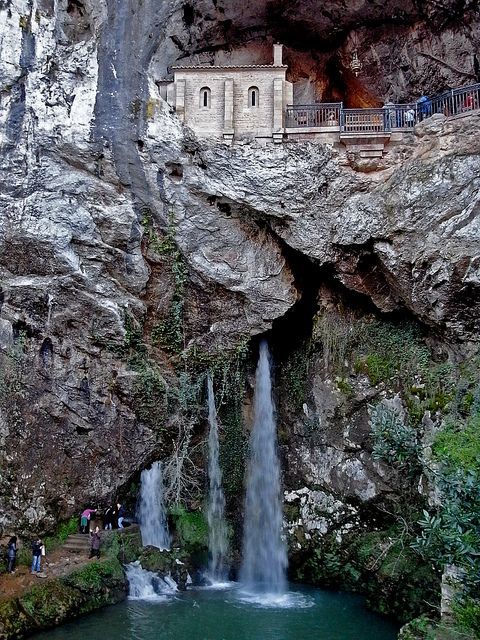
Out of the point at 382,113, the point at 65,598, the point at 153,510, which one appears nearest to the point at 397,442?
the point at 65,598

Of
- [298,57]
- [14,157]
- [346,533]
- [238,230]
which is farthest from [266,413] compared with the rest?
[298,57]

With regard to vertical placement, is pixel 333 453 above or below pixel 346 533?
above

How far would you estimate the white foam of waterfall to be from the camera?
14.5 meters

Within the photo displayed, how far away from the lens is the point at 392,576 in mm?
14039

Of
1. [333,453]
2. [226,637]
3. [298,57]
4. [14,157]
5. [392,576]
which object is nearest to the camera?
[226,637]

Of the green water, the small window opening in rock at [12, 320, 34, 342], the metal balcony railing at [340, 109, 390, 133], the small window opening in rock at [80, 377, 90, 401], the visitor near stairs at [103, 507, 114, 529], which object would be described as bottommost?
the green water

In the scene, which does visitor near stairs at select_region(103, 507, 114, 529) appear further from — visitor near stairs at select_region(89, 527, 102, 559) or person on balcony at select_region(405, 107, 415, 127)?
person on balcony at select_region(405, 107, 415, 127)

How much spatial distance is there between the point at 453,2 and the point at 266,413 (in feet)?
47.3

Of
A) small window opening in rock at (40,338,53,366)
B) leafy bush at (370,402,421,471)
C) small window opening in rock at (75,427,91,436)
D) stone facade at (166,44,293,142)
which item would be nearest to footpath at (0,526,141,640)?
small window opening in rock at (75,427,91,436)

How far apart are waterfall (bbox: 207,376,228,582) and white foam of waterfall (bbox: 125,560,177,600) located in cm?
177

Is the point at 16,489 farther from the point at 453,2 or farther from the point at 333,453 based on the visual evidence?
the point at 453,2

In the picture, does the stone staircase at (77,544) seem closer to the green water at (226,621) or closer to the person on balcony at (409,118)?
the green water at (226,621)

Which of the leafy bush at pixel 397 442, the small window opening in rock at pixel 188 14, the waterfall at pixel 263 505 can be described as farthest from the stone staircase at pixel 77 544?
the small window opening in rock at pixel 188 14

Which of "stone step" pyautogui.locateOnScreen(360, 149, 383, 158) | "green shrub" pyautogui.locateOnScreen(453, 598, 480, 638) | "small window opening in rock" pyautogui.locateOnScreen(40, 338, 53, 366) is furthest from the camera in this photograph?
"stone step" pyautogui.locateOnScreen(360, 149, 383, 158)
